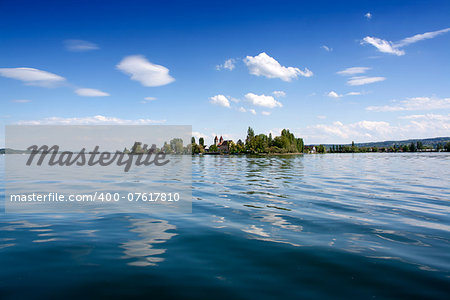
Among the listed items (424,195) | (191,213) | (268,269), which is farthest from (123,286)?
(424,195)

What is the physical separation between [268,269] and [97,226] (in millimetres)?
6198

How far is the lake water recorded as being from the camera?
16.2ft

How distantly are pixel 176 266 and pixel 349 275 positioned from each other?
3.75 metres

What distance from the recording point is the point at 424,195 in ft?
50.5

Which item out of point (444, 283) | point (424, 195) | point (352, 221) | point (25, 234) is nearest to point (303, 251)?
point (444, 283)

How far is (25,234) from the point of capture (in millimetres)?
8094

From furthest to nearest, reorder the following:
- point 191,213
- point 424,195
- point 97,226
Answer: point 424,195
point 191,213
point 97,226

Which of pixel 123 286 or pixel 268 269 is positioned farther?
pixel 268 269

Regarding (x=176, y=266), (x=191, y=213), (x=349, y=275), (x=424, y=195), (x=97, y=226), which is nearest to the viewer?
(x=349, y=275)

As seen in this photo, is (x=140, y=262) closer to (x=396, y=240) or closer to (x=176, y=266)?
(x=176, y=266)

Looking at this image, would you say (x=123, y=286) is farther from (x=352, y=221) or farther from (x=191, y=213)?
(x=352, y=221)

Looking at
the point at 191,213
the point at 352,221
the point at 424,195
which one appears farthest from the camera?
the point at 424,195

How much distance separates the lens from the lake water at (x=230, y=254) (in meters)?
4.93

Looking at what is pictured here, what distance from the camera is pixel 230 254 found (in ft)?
21.5
